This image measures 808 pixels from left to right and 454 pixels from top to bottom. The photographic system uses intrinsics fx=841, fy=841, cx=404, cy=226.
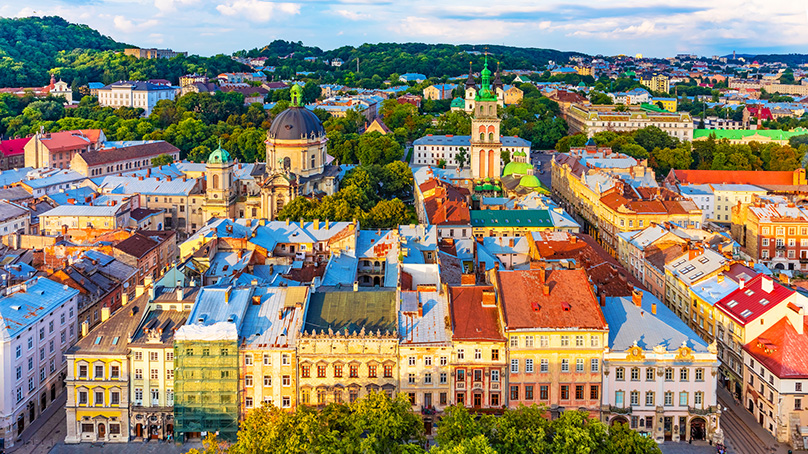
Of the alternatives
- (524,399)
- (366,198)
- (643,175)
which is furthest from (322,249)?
(643,175)

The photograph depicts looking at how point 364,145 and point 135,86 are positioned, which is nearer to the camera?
point 364,145

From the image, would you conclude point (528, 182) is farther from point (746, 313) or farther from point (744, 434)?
point (744, 434)

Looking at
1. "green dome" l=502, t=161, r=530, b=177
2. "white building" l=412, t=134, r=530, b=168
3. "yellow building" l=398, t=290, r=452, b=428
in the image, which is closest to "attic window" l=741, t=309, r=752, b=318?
"yellow building" l=398, t=290, r=452, b=428

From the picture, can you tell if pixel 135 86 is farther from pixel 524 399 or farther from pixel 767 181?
pixel 524 399

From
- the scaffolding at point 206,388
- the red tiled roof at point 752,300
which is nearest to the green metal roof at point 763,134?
the red tiled roof at point 752,300

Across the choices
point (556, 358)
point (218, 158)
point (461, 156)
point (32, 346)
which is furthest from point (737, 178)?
point (32, 346)

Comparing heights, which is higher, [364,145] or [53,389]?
[364,145]
